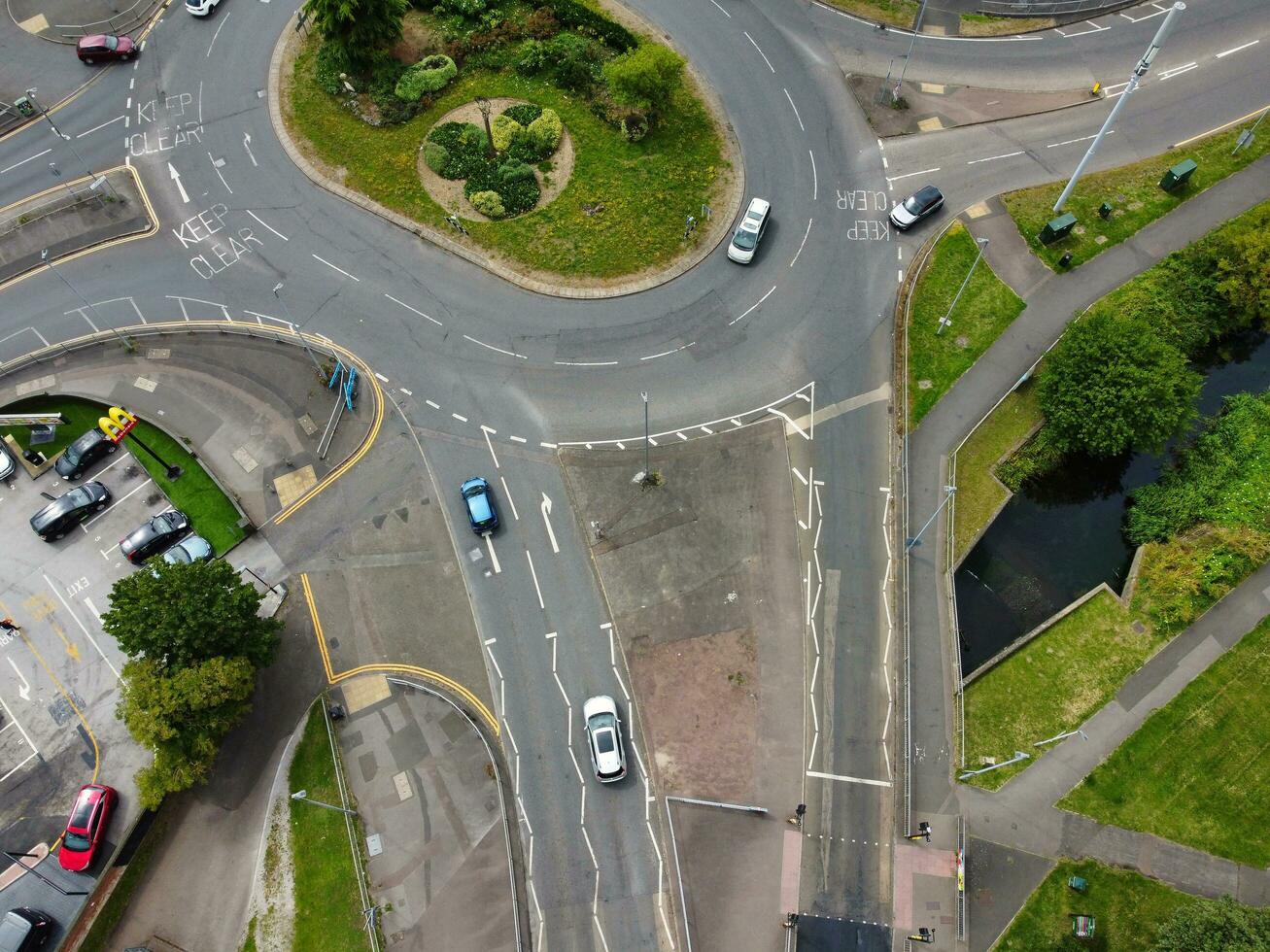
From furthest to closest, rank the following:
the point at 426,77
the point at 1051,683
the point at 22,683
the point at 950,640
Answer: the point at 426,77 < the point at 22,683 < the point at 950,640 < the point at 1051,683

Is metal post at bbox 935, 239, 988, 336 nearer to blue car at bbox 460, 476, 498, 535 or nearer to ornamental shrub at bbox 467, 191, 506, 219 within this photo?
ornamental shrub at bbox 467, 191, 506, 219

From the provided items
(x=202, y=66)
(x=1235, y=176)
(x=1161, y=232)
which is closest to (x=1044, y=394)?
(x=1161, y=232)

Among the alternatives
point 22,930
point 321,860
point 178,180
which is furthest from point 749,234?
point 22,930

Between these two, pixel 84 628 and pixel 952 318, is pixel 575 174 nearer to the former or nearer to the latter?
pixel 952 318

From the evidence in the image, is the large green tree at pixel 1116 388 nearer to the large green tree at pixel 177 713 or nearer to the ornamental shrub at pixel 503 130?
the ornamental shrub at pixel 503 130

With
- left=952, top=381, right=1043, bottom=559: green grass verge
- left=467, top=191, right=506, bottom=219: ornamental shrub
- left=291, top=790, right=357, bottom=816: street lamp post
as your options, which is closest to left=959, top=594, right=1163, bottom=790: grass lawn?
left=952, top=381, right=1043, bottom=559: green grass verge

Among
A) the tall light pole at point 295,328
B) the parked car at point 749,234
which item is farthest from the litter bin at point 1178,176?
the tall light pole at point 295,328
